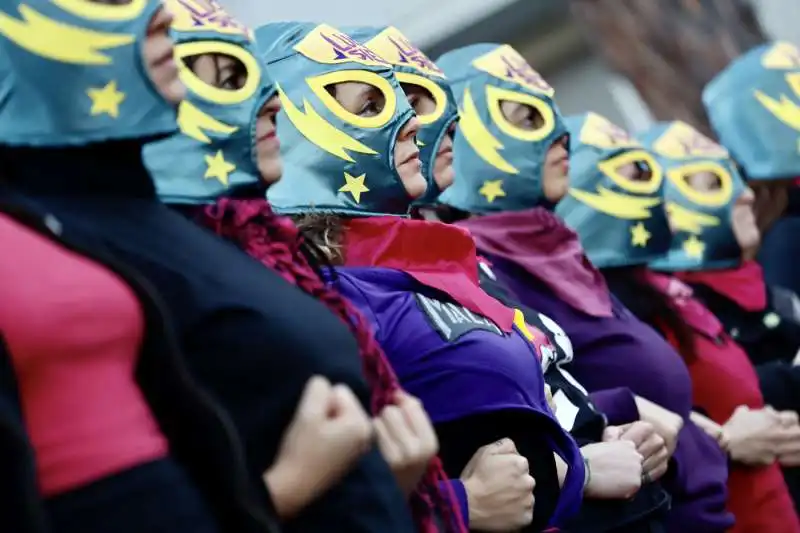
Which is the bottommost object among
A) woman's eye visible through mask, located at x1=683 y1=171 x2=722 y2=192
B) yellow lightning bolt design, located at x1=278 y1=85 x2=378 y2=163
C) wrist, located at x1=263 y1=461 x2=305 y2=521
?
woman's eye visible through mask, located at x1=683 y1=171 x2=722 y2=192

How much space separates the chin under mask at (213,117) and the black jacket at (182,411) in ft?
1.71

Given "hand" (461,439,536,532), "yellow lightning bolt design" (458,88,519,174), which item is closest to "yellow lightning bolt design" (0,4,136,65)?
"hand" (461,439,536,532)

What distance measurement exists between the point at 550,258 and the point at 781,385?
98 centimetres

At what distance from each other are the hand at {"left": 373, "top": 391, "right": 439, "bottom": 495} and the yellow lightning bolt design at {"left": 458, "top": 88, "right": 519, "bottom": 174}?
1.60 m

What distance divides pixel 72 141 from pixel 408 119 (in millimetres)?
1015

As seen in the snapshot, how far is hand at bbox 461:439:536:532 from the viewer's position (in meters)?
2.32

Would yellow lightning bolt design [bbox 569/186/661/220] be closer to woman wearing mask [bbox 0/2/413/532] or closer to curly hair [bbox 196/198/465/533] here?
curly hair [bbox 196/198/465/533]

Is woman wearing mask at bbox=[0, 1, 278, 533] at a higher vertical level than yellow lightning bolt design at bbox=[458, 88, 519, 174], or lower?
higher

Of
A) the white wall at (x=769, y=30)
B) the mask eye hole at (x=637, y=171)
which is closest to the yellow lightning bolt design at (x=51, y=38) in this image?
the mask eye hole at (x=637, y=171)

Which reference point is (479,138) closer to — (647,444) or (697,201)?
(647,444)

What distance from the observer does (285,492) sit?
1676 mm

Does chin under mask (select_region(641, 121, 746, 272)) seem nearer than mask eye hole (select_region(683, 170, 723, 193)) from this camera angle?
Yes

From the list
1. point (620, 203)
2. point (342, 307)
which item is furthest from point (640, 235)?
point (342, 307)

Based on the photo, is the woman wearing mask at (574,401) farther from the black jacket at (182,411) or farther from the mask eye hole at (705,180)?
the mask eye hole at (705,180)
